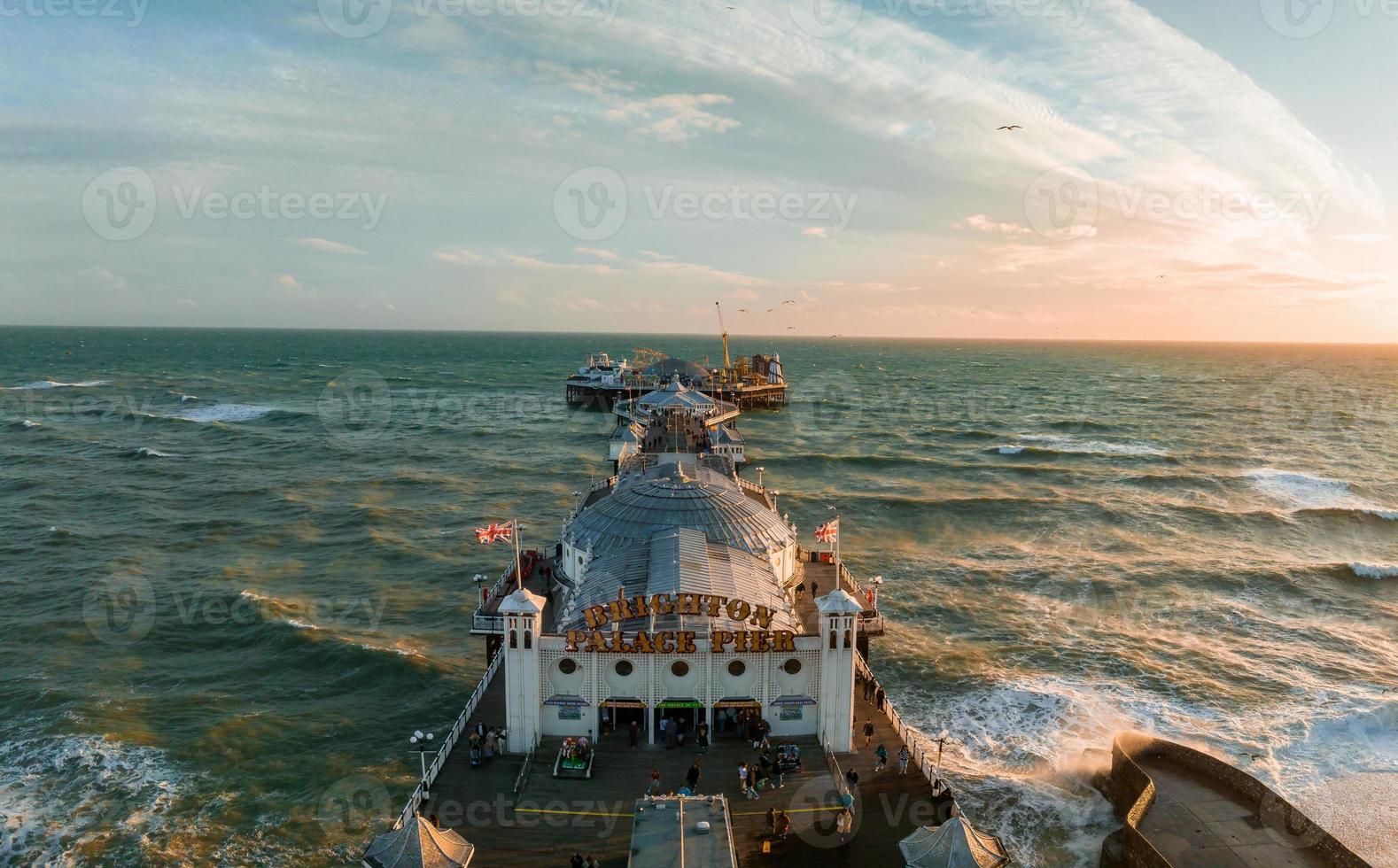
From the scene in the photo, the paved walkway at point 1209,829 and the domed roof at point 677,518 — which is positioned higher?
the domed roof at point 677,518

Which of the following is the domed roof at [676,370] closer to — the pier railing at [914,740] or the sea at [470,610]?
the sea at [470,610]

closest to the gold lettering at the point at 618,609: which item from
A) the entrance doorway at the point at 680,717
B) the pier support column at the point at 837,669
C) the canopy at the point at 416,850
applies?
the entrance doorway at the point at 680,717

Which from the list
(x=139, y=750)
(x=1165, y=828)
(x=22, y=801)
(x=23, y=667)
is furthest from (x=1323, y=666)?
(x=23, y=667)

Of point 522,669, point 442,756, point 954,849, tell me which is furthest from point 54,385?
point 954,849

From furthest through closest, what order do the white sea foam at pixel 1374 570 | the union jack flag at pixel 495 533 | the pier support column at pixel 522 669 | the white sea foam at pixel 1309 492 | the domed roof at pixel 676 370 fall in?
1. the domed roof at pixel 676 370
2. the white sea foam at pixel 1309 492
3. the white sea foam at pixel 1374 570
4. the union jack flag at pixel 495 533
5. the pier support column at pixel 522 669

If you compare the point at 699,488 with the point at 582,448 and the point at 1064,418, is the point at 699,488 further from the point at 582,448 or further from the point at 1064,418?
the point at 1064,418

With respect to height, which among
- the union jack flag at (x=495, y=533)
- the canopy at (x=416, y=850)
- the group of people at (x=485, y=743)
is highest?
the union jack flag at (x=495, y=533)

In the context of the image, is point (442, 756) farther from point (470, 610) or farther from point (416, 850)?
point (470, 610)

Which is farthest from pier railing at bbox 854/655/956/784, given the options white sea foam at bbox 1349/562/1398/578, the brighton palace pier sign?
white sea foam at bbox 1349/562/1398/578
